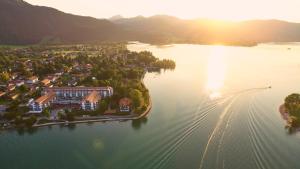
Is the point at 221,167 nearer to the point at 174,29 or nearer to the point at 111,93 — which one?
the point at 111,93

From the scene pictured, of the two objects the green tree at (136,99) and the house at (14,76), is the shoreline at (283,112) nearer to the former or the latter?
the green tree at (136,99)

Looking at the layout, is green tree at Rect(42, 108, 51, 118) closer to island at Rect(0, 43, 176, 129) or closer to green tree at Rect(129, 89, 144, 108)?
island at Rect(0, 43, 176, 129)

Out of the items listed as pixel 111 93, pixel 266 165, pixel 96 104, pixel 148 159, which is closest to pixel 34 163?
pixel 148 159

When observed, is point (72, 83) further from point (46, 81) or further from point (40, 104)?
point (40, 104)

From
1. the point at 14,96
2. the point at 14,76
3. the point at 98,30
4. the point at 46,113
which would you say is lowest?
the point at 46,113

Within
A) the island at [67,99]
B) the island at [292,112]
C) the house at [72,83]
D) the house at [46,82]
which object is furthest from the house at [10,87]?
the island at [292,112]

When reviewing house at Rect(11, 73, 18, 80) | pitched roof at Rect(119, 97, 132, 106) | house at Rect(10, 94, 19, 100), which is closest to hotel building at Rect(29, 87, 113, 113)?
pitched roof at Rect(119, 97, 132, 106)

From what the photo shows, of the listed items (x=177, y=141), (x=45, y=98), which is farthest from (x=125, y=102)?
(x=45, y=98)
